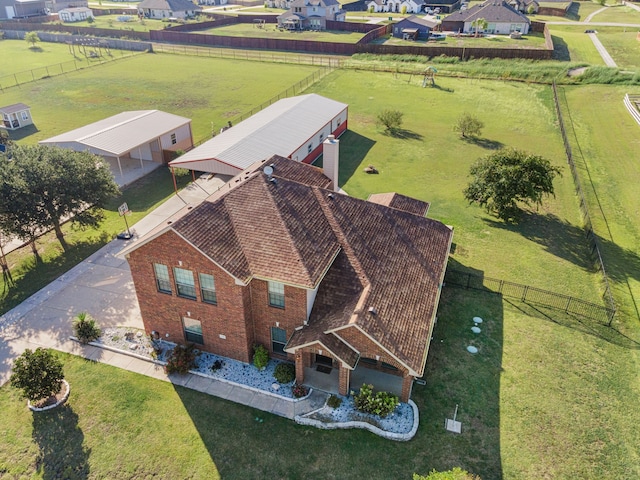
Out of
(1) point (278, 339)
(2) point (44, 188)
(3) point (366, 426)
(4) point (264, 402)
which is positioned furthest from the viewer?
(2) point (44, 188)

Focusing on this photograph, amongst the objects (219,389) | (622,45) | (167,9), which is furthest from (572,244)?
(167,9)

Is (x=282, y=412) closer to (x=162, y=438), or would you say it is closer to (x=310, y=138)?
(x=162, y=438)

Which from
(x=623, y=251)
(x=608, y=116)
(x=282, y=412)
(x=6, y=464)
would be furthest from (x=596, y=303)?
(x=608, y=116)

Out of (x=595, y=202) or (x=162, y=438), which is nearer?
(x=162, y=438)

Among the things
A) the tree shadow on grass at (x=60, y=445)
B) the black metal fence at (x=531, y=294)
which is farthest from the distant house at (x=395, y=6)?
the tree shadow on grass at (x=60, y=445)

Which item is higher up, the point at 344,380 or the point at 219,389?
the point at 344,380

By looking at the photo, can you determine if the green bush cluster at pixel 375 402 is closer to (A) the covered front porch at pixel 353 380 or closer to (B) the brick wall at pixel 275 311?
(A) the covered front porch at pixel 353 380

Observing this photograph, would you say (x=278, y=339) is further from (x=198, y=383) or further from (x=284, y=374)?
(x=198, y=383)
